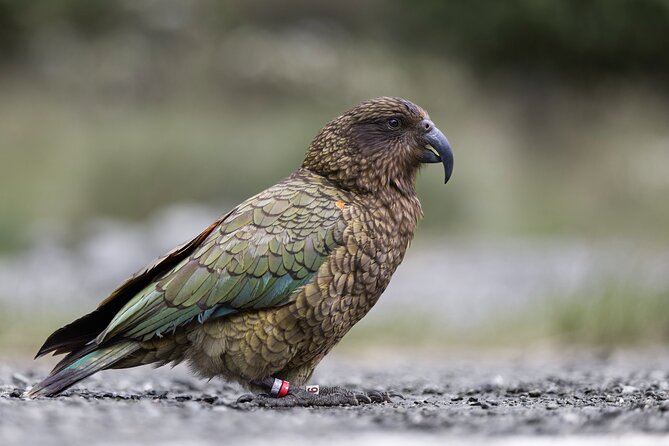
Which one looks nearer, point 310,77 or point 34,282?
point 34,282

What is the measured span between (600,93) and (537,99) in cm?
158

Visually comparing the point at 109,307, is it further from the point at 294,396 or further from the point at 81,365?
the point at 294,396

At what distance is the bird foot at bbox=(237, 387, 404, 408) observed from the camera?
5059 mm

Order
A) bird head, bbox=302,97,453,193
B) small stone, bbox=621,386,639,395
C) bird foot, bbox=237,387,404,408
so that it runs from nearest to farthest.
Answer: bird foot, bbox=237,387,404,408 → bird head, bbox=302,97,453,193 → small stone, bbox=621,386,639,395

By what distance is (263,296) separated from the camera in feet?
16.0

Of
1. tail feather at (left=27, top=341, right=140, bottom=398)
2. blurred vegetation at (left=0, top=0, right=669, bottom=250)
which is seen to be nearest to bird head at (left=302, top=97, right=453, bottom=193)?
tail feather at (left=27, top=341, right=140, bottom=398)

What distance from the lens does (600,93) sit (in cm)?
2186

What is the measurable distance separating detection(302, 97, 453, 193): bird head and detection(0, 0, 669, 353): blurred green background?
17.5 ft

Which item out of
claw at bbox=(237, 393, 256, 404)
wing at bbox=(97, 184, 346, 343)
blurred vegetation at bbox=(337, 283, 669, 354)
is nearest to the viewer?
wing at bbox=(97, 184, 346, 343)

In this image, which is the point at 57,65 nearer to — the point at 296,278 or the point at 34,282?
the point at 34,282

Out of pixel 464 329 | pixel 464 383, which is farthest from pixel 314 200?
pixel 464 329

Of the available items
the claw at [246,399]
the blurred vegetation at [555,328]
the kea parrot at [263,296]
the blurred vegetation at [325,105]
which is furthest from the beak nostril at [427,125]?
the blurred vegetation at [325,105]

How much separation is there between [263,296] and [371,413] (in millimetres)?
807

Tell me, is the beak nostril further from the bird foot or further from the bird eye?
the bird foot
